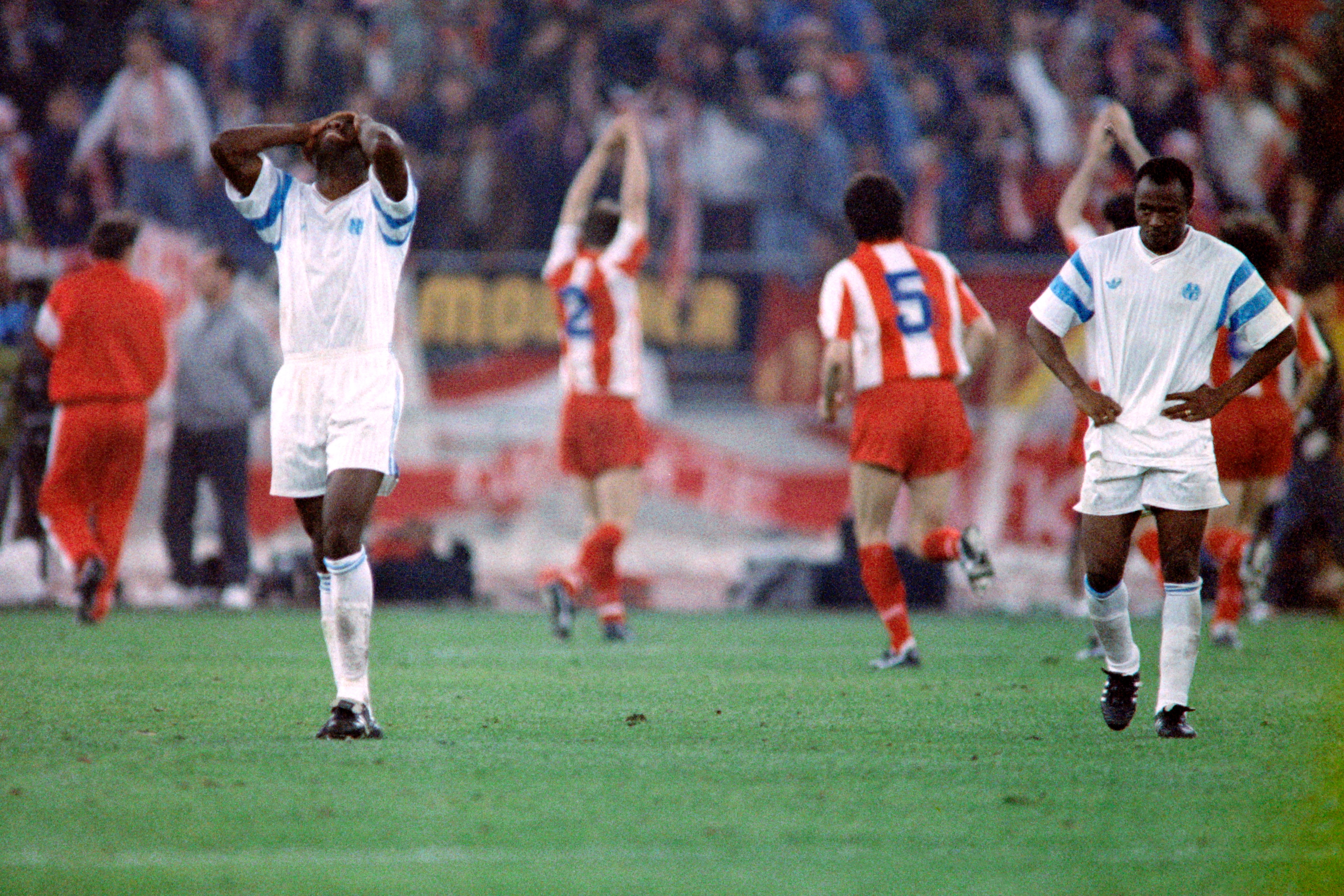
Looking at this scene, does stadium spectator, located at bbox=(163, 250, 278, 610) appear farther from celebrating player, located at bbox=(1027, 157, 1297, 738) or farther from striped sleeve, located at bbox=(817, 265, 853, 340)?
celebrating player, located at bbox=(1027, 157, 1297, 738)

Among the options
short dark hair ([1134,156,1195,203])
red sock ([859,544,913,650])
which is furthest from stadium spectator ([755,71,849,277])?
short dark hair ([1134,156,1195,203])

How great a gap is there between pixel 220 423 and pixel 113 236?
2566 millimetres

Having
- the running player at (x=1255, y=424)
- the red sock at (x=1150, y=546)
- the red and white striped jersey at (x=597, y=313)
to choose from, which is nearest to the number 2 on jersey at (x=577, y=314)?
the red and white striped jersey at (x=597, y=313)

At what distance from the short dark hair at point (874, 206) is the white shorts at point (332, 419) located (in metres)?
3.22

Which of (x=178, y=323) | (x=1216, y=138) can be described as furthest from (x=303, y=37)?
(x=1216, y=138)

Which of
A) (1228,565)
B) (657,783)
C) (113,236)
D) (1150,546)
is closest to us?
(657,783)

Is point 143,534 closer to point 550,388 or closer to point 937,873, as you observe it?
point 550,388

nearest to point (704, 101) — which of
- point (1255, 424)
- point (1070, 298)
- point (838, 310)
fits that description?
point (1255, 424)

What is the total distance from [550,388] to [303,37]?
435 cm

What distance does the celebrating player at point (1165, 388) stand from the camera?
5.60 meters

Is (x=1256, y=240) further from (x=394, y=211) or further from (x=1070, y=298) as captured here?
(x=394, y=211)

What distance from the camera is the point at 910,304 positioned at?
796 cm

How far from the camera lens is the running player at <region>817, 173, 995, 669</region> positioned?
25.9 feet

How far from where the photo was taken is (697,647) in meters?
9.80
